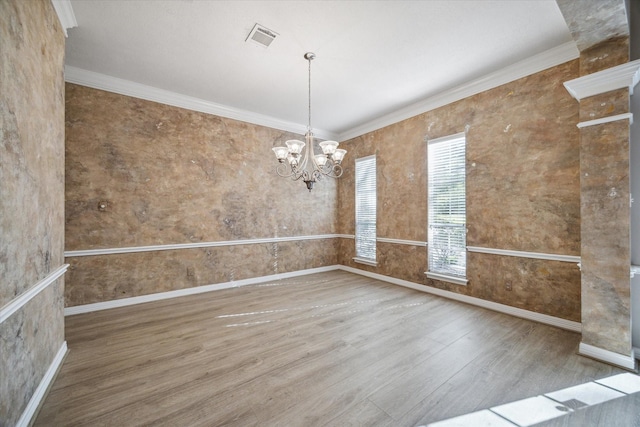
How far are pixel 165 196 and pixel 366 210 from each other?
377cm

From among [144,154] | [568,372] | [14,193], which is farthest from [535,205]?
[144,154]

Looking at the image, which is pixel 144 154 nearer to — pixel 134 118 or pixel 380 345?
pixel 134 118

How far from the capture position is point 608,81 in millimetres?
2193

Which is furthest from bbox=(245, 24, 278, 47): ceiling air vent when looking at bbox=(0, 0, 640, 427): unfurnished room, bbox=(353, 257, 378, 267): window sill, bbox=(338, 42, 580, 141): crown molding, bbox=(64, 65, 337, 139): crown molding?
bbox=(353, 257, 378, 267): window sill

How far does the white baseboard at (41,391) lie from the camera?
152 cm

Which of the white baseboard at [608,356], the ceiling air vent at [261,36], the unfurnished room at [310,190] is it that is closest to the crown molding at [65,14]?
the unfurnished room at [310,190]

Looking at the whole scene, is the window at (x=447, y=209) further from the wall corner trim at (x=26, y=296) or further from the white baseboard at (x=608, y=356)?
the wall corner trim at (x=26, y=296)

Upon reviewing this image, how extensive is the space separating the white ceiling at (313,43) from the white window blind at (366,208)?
1.63m

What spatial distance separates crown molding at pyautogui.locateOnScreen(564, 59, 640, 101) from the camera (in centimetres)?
209

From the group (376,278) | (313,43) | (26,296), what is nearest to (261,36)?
(313,43)

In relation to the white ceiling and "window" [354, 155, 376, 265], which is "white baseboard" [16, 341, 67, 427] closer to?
the white ceiling

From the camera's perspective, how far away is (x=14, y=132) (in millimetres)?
1483

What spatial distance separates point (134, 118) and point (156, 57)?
1.13m

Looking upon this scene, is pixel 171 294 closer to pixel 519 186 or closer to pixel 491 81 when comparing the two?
pixel 519 186
